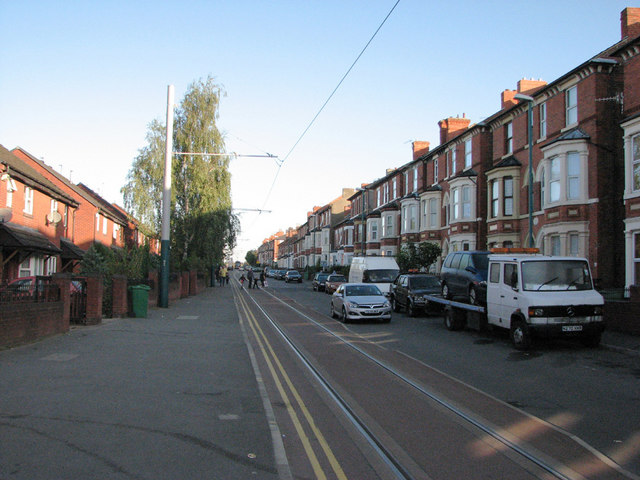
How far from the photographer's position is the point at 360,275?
3133cm

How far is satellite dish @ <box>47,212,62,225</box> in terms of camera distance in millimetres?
25650

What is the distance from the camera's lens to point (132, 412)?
6.71 meters

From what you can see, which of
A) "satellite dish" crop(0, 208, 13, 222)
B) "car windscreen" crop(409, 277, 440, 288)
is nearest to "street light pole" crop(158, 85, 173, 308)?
"satellite dish" crop(0, 208, 13, 222)

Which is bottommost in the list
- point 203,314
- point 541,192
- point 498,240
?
point 203,314

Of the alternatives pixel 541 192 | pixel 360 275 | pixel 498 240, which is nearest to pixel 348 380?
pixel 541 192

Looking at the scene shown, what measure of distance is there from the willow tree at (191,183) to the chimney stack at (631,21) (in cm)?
2363

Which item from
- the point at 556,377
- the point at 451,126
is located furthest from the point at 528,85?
the point at 556,377

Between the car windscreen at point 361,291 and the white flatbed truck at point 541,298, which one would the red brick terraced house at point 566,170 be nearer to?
the white flatbed truck at point 541,298

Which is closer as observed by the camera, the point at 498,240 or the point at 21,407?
the point at 21,407

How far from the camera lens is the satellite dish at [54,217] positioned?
2565cm

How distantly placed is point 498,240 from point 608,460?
23.1 meters

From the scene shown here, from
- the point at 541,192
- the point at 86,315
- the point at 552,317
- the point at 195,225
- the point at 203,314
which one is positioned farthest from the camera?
the point at 195,225

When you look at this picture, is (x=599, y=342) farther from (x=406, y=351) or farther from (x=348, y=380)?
(x=348, y=380)

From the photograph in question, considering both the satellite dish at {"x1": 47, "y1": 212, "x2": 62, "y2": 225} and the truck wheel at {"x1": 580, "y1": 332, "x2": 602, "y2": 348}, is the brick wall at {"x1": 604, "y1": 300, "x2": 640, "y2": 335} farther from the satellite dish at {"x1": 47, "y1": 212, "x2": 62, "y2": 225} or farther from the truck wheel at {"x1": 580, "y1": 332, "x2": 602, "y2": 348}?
the satellite dish at {"x1": 47, "y1": 212, "x2": 62, "y2": 225}
